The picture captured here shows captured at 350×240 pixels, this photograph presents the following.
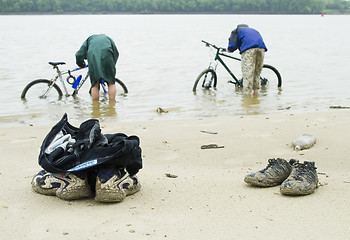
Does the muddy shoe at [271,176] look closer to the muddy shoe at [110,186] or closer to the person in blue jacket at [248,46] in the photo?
the muddy shoe at [110,186]

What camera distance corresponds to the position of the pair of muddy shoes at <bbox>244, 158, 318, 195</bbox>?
3324 mm

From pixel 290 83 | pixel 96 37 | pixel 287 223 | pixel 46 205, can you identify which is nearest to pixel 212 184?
pixel 287 223

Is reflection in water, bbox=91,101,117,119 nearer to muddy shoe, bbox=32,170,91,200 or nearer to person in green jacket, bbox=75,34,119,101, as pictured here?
person in green jacket, bbox=75,34,119,101

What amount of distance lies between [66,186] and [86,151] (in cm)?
27

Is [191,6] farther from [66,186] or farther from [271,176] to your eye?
[66,186]

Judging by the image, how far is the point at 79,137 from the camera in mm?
3516

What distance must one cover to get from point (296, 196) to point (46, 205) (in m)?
1.71

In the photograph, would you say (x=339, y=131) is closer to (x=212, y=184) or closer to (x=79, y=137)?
(x=212, y=184)

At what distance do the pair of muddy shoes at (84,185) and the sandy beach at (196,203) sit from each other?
0.05 m

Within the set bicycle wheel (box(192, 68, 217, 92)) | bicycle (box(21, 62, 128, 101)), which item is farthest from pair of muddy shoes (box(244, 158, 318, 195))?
bicycle wheel (box(192, 68, 217, 92))

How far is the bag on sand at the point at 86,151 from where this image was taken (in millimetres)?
3227

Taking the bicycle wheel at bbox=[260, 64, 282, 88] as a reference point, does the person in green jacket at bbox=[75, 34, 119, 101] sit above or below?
above

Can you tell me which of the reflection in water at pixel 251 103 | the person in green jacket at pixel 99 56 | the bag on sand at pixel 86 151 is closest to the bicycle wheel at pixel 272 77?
the reflection in water at pixel 251 103

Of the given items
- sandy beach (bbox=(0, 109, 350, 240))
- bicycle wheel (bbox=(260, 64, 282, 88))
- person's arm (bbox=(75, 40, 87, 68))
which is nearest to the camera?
sandy beach (bbox=(0, 109, 350, 240))
